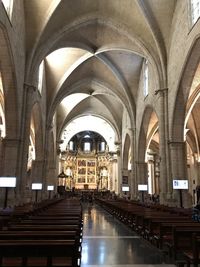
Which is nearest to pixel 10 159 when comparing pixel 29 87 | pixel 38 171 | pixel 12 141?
pixel 12 141

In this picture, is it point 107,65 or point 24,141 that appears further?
point 107,65

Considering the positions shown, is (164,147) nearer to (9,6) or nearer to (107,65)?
(107,65)

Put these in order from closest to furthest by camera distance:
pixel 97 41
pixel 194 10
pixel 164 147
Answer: pixel 194 10 < pixel 164 147 < pixel 97 41

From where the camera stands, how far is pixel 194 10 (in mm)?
14500

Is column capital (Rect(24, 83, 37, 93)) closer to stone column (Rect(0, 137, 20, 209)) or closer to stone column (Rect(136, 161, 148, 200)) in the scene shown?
stone column (Rect(0, 137, 20, 209))

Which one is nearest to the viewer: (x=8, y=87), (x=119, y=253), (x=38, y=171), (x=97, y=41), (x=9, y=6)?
(x=119, y=253)

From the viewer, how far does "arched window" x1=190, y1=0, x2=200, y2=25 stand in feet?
45.9

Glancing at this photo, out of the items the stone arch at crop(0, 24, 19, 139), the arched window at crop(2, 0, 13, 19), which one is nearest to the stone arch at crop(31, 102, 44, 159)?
the stone arch at crop(0, 24, 19, 139)

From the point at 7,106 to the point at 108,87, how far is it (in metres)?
15.6

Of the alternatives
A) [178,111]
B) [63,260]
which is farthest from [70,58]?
[63,260]

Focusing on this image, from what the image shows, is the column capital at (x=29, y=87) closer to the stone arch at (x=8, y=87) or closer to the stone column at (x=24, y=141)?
the stone column at (x=24, y=141)

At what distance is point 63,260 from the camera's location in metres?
4.15

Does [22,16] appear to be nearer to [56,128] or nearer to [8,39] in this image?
[8,39]

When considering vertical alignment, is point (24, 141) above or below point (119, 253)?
above
